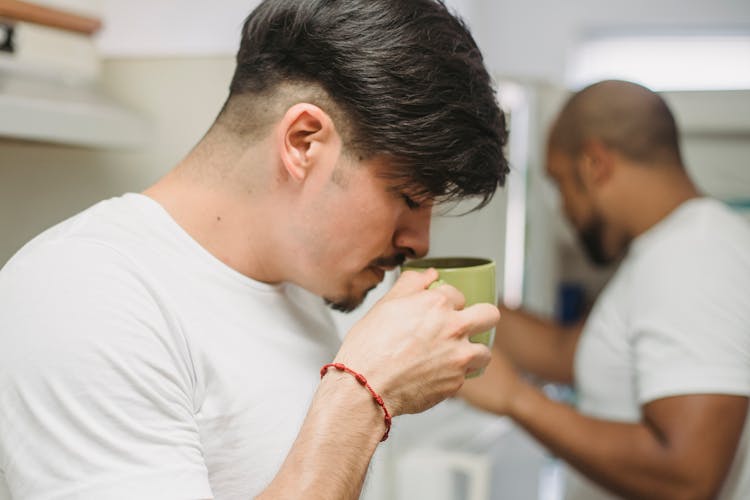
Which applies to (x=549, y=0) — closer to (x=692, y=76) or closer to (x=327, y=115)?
(x=692, y=76)

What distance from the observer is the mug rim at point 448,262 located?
2.59 feet

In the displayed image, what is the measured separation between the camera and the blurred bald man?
3.73 feet

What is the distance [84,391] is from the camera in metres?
0.55

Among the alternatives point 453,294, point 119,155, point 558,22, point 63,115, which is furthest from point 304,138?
point 558,22

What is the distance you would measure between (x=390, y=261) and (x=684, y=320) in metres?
0.61

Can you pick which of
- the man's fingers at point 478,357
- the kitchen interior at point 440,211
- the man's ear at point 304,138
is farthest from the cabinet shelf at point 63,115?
the man's fingers at point 478,357

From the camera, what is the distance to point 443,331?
2.35ft

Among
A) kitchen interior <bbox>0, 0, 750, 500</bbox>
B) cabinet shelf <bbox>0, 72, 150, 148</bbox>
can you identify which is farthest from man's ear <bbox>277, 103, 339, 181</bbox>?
cabinet shelf <bbox>0, 72, 150, 148</bbox>

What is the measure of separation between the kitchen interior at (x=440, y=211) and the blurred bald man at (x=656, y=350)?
0.53ft

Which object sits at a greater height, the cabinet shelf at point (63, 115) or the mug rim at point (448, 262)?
the cabinet shelf at point (63, 115)

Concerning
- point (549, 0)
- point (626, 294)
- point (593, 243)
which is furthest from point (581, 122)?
point (549, 0)

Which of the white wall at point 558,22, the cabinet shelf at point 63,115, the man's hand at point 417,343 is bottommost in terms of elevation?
the man's hand at point 417,343

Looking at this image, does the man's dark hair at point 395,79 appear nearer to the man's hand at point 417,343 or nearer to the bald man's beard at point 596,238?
the man's hand at point 417,343

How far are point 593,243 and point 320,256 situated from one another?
39.4 inches
